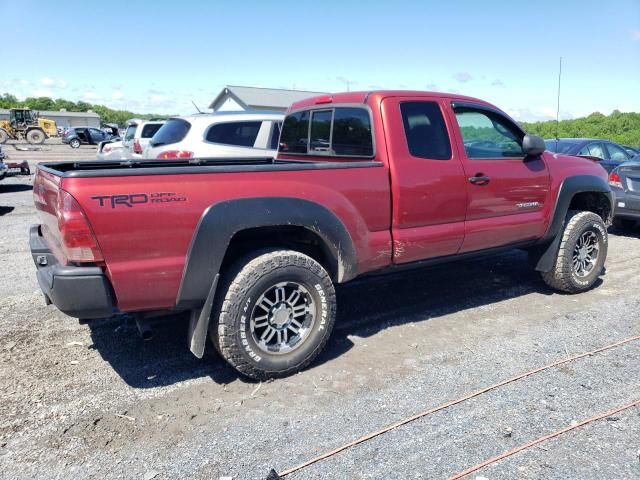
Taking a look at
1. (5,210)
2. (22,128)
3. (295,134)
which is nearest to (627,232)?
(295,134)

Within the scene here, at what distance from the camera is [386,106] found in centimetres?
407

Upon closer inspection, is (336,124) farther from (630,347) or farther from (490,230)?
(630,347)

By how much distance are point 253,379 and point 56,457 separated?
4.06ft

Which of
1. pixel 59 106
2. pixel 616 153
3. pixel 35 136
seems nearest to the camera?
pixel 616 153

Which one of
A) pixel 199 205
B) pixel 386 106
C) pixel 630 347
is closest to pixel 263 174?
pixel 199 205

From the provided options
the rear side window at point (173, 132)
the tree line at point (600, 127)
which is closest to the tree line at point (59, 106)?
the tree line at point (600, 127)

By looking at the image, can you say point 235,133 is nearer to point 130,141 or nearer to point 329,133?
point 329,133

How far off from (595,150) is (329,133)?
8.38m

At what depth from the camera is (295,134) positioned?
17.0 ft

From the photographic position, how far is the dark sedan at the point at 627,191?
26.7 feet

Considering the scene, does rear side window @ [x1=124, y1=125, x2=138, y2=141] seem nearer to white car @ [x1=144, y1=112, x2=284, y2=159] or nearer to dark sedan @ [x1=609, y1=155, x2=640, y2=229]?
white car @ [x1=144, y1=112, x2=284, y2=159]

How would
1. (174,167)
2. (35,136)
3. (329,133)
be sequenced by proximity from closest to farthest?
(174,167)
(329,133)
(35,136)

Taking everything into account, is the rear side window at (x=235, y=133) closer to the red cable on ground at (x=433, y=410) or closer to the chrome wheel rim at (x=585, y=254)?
the chrome wheel rim at (x=585, y=254)

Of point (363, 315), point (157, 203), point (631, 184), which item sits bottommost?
point (363, 315)
